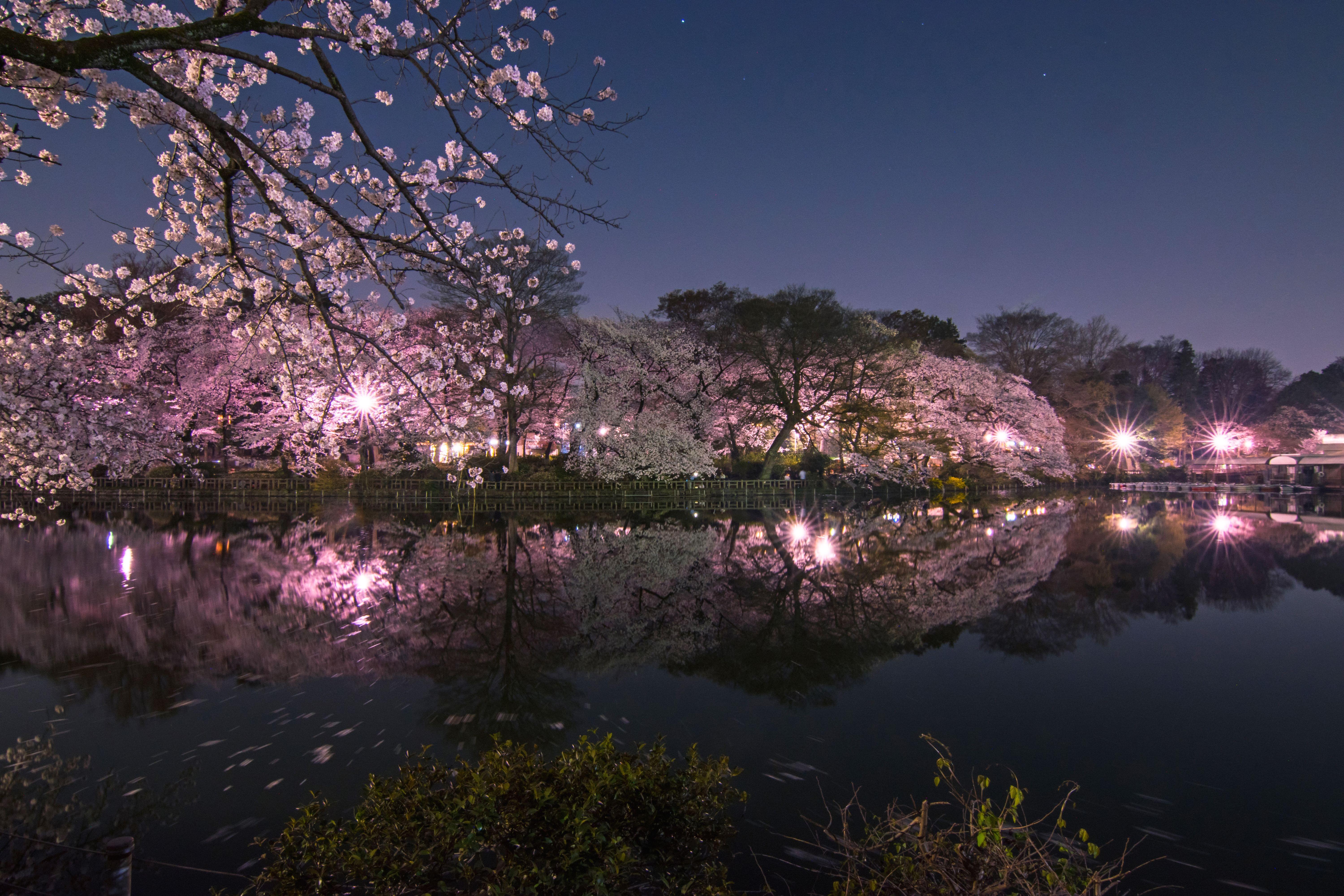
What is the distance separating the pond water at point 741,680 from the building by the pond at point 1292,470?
38.1 meters

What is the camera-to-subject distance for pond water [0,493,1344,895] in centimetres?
444

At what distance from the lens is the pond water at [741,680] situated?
4438 millimetres

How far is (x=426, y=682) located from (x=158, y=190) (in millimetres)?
5623

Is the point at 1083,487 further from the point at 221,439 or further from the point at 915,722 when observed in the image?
the point at 221,439

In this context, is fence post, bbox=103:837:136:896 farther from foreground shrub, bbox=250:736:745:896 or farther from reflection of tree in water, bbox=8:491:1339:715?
reflection of tree in water, bbox=8:491:1339:715

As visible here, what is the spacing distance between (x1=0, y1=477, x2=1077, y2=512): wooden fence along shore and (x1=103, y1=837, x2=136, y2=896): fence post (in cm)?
2308

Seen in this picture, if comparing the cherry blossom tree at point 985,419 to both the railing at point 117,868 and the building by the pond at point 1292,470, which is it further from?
the railing at point 117,868

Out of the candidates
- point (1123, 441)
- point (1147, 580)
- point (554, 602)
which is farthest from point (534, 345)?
point (1123, 441)

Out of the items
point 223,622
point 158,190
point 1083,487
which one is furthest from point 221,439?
point 1083,487

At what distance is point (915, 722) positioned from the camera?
5914 mm

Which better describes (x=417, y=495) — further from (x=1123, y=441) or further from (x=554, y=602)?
(x=1123, y=441)

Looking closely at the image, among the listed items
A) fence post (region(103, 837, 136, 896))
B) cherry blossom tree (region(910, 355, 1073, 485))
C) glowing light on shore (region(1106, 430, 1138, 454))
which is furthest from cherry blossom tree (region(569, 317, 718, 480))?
glowing light on shore (region(1106, 430, 1138, 454))

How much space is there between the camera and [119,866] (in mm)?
3098

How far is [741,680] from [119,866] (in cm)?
528
